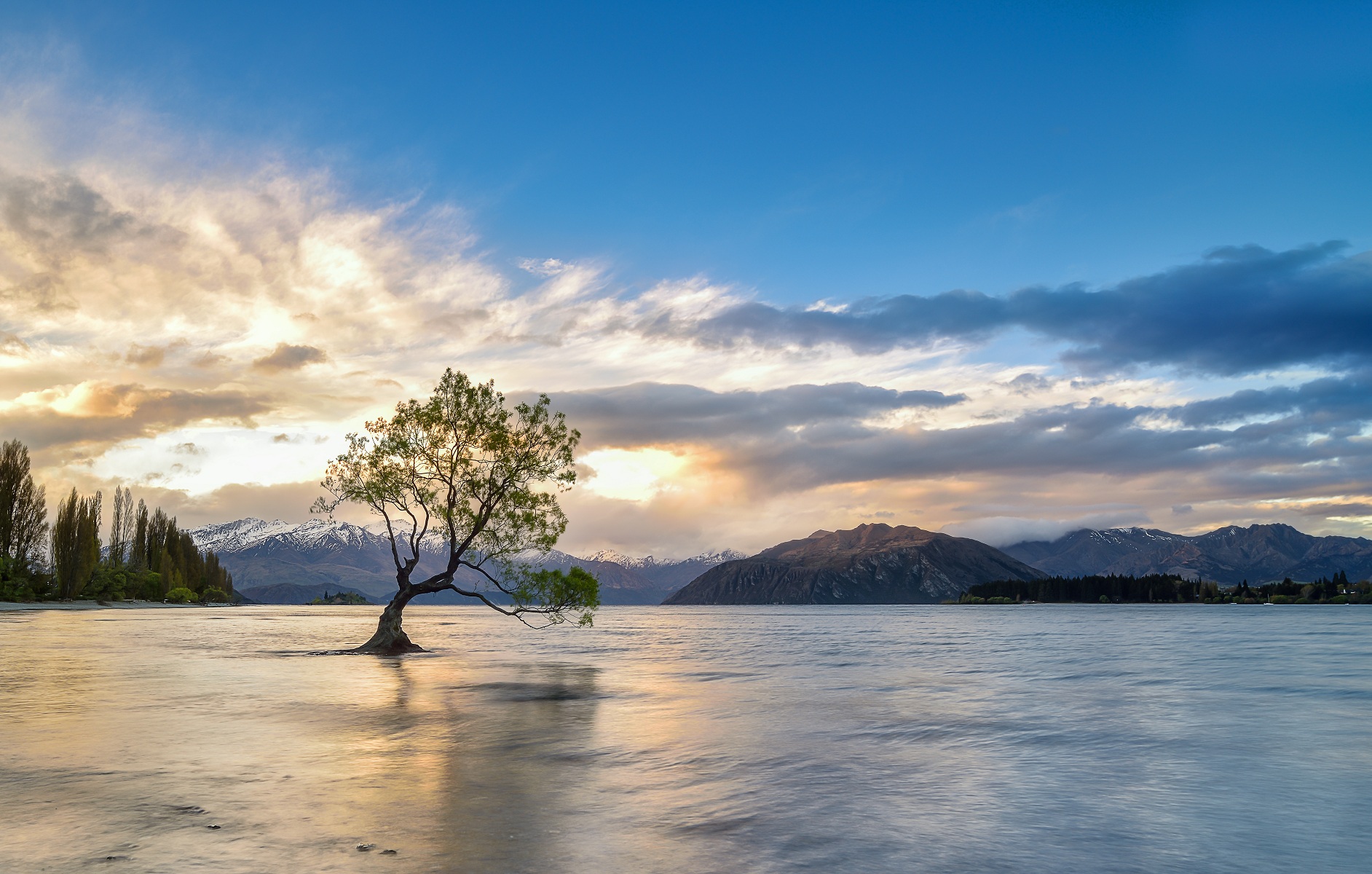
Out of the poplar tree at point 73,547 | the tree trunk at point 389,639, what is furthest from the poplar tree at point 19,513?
the tree trunk at point 389,639

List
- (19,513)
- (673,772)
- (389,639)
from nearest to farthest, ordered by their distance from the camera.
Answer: (673,772) < (389,639) < (19,513)

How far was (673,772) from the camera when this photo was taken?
2069cm

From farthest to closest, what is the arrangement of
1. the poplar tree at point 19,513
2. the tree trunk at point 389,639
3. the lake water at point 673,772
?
the poplar tree at point 19,513 < the tree trunk at point 389,639 < the lake water at point 673,772

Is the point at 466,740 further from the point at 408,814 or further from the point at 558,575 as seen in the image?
the point at 558,575

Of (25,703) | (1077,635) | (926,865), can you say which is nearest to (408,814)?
(926,865)

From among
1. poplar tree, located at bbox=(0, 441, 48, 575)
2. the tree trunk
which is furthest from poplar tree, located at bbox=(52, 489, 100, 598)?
the tree trunk

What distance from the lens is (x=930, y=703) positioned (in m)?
36.9

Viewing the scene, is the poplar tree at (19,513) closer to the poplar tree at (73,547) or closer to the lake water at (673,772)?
the poplar tree at (73,547)

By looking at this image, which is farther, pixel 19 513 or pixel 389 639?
pixel 19 513

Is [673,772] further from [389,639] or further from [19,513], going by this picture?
[19,513]

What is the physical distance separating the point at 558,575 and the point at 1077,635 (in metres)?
87.4

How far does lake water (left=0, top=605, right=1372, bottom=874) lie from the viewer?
1362 cm

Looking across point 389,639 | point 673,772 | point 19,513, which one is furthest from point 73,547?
point 673,772

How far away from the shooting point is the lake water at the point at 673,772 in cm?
1362
